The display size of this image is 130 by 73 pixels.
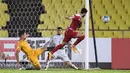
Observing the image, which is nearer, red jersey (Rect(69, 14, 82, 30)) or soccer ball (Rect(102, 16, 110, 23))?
red jersey (Rect(69, 14, 82, 30))

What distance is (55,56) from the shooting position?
13.0 metres

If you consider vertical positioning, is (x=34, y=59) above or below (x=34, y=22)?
below

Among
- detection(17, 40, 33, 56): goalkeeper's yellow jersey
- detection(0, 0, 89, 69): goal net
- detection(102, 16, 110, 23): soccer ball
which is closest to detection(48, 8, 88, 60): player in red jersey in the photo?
detection(17, 40, 33, 56): goalkeeper's yellow jersey

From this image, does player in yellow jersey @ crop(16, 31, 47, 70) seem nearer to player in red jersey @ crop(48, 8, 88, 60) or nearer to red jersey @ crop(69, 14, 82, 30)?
player in red jersey @ crop(48, 8, 88, 60)

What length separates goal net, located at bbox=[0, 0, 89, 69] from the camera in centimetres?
1368

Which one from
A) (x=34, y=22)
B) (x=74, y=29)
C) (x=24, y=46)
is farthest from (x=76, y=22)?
(x=34, y=22)

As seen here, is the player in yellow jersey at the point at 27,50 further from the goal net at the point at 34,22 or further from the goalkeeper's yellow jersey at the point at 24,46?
the goal net at the point at 34,22

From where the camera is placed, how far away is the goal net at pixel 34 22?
13680 mm

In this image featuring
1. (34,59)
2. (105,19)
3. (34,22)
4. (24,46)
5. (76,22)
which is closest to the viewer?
(76,22)

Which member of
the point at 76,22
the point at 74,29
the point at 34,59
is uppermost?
the point at 76,22

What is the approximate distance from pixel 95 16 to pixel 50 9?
1.49m

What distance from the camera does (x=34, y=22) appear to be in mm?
14742

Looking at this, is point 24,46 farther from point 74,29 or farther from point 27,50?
point 74,29

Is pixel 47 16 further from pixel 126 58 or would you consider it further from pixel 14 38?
pixel 126 58
